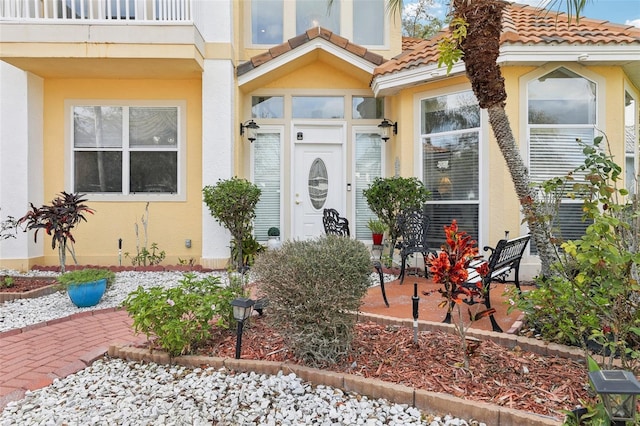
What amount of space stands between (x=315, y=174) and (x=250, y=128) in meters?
1.72

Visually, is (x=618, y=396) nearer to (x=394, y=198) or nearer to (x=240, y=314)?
(x=240, y=314)

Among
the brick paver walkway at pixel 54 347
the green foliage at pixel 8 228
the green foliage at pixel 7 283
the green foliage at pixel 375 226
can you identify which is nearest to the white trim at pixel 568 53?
the green foliage at pixel 375 226

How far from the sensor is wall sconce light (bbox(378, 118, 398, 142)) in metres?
7.64

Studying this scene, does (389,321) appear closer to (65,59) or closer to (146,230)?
(146,230)

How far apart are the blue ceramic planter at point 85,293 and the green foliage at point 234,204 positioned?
2208 millimetres

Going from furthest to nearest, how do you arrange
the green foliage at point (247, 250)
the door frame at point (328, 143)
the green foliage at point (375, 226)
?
the door frame at point (328, 143)
the green foliage at point (375, 226)
the green foliage at point (247, 250)

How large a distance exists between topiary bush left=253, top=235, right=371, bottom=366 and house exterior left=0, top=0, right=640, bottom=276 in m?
4.30

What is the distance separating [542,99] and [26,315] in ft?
26.7

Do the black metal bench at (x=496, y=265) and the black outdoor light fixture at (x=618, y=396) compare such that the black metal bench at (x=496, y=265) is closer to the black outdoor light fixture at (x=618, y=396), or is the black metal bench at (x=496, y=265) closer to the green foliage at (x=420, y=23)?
the black outdoor light fixture at (x=618, y=396)

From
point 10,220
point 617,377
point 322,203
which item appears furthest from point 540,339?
point 10,220

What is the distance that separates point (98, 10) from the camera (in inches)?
249

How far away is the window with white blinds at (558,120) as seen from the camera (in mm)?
5969

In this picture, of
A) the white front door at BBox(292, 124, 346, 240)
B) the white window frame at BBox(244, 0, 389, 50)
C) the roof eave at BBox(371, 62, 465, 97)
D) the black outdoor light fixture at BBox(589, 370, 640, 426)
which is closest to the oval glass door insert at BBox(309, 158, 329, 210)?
the white front door at BBox(292, 124, 346, 240)

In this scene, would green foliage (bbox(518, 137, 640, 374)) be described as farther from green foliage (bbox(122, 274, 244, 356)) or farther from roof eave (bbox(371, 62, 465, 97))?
roof eave (bbox(371, 62, 465, 97))
